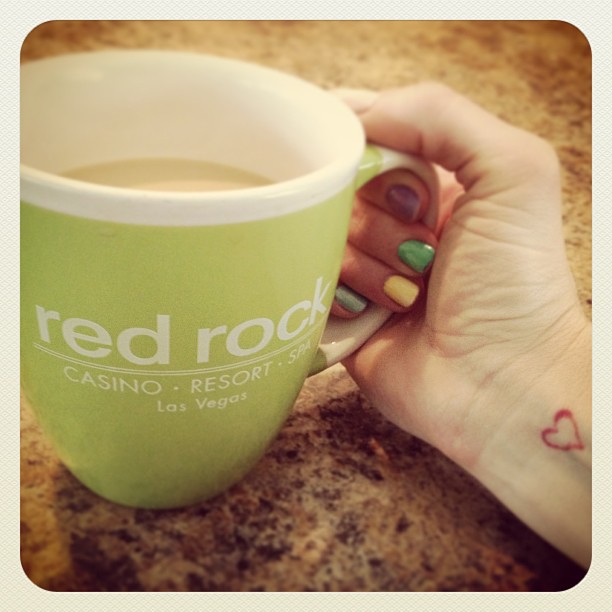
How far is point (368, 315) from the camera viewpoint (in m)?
0.55

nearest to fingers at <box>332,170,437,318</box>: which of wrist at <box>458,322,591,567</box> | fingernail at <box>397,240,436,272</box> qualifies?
fingernail at <box>397,240,436,272</box>

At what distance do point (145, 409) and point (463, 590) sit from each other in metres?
0.23

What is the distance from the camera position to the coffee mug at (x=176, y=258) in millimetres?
323

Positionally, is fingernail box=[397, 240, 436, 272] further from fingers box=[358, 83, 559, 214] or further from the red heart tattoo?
the red heart tattoo

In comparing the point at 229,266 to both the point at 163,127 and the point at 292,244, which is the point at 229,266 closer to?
the point at 292,244

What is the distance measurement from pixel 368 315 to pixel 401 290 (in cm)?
5

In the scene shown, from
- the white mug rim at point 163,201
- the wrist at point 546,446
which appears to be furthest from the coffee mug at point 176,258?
the wrist at point 546,446

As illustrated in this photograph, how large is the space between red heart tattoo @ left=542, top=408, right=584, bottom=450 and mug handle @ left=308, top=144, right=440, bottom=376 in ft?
0.51

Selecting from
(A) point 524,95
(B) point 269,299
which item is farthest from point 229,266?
(A) point 524,95

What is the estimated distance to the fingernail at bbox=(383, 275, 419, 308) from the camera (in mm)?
564

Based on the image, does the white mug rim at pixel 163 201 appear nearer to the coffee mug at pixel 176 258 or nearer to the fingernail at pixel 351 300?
the coffee mug at pixel 176 258

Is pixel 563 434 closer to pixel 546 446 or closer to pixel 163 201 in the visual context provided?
pixel 546 446

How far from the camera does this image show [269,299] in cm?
36

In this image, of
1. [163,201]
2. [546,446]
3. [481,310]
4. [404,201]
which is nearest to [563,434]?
[546,446]
